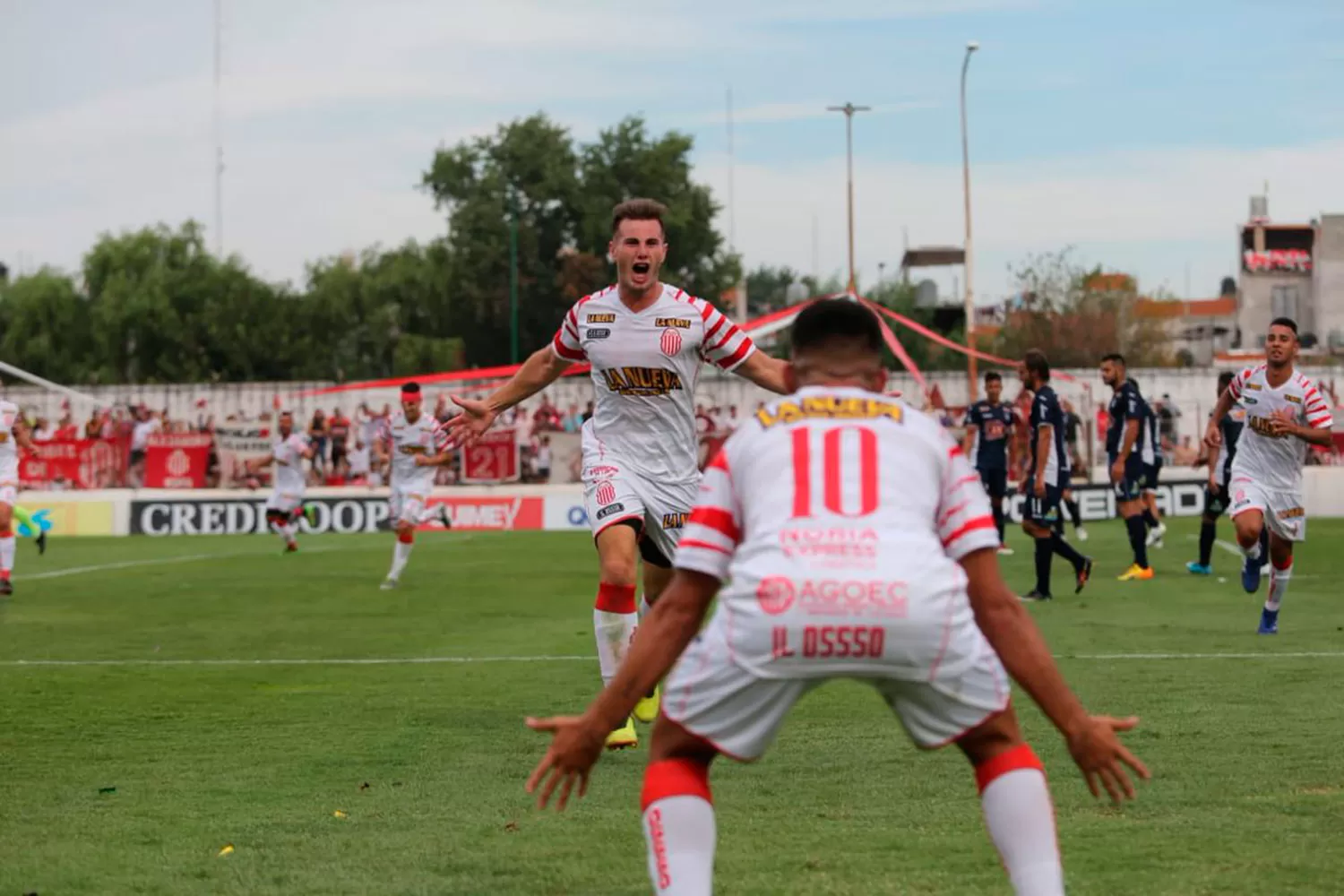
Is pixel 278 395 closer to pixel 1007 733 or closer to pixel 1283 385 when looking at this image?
pixel 1283 385

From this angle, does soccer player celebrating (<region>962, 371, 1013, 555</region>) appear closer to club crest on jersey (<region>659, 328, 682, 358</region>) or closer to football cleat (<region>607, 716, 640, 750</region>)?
club crest on jersey (<region>659, 328, 682, 358</region>)

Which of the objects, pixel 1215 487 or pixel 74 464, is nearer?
pixel 1215 487

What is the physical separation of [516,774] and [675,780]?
361 centimetres

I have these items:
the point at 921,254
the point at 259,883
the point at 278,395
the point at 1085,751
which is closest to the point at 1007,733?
the point at 1085,751

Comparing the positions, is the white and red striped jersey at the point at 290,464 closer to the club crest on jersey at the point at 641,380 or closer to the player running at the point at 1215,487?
the player running at the point at 1215,487

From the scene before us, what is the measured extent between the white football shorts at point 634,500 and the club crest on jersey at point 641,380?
A: 348 mm

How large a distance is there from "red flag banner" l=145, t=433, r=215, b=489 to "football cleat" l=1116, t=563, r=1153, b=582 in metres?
23.3

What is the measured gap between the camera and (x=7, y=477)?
19.3 meters

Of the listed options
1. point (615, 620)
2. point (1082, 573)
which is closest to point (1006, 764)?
point (615, 620)

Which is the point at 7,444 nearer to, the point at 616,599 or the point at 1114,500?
the point at 616,599

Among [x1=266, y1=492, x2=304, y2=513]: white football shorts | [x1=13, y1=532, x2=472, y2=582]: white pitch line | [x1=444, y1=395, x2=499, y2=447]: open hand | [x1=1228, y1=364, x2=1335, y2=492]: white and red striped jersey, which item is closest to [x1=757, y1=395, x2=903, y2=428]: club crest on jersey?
[x1=444, y1=395, x2=499, y2=447]: open hand

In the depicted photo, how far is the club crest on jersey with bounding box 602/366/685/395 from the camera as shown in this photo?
8930mm

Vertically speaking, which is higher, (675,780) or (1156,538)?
(675,780)

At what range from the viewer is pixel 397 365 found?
7581cm
